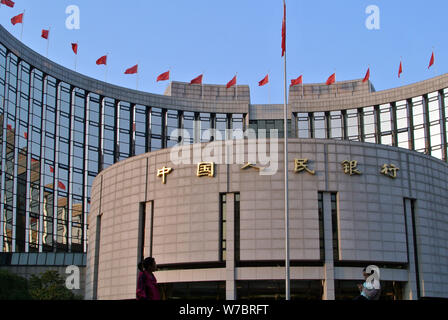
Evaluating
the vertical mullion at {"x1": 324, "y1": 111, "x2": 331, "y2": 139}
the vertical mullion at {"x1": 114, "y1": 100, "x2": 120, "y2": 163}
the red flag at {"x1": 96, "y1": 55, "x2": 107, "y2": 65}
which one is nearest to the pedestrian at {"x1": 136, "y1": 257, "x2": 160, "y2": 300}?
the red flag at {"x1": 96, "y1": 55, "x2": 107, "y2": 65}

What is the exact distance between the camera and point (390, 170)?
145ft

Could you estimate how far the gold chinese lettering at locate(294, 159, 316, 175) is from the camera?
4291 centimetres

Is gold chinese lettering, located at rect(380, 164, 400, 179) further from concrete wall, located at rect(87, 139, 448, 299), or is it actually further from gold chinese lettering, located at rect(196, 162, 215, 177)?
gold chinese lettering, located at rect(196, 162, 215, 177)

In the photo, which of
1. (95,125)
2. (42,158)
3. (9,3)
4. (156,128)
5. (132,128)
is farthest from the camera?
(156,128)

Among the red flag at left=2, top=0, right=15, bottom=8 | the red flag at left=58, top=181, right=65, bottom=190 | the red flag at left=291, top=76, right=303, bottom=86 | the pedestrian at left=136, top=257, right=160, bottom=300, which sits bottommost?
the pedestrian at left=136, top=257, right=160, bottom=300

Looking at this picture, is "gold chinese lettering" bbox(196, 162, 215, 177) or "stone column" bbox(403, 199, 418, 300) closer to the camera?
"stone column" bbox(403, 199, 418, 300)

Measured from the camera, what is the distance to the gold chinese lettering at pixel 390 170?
144ft

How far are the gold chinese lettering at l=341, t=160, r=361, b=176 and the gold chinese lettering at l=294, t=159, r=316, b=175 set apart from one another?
2254 millimetres

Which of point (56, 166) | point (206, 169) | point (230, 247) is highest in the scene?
point (56, 166)

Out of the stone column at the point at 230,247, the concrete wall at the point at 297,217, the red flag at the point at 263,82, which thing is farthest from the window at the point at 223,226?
the red flag at the point at 263,82

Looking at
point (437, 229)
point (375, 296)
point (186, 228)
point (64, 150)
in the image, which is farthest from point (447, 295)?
point (64, 150)

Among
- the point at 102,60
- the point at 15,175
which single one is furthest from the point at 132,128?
the point at 15,175

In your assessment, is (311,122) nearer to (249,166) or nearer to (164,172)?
(249,166)

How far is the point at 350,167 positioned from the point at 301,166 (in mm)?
3466
